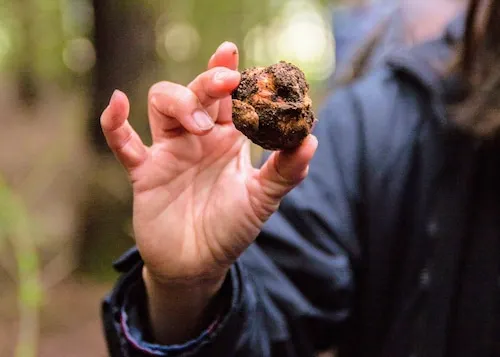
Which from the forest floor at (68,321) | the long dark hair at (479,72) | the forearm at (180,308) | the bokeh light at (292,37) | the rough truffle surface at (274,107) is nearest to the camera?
the rough truffle surface at (274,107)

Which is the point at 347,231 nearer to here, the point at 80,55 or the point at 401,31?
the point at 401,31

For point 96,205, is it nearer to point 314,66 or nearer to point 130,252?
point 130,252

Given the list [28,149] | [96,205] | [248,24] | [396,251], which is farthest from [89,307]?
[248,24]

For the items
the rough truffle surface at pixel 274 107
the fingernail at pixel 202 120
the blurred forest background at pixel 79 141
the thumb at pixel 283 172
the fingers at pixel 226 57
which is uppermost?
the fingers at pixel 226 57

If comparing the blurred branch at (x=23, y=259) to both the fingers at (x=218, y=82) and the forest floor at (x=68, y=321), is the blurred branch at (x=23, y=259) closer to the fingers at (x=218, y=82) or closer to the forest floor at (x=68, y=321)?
the forest floor at (x=68, y=321)

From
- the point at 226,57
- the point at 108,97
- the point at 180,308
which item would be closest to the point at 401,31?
the point at 226,57

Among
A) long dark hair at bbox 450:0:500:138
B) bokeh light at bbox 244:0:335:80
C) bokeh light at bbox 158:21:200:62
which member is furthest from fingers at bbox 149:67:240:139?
bokeh light at bbox 244:0:335:80

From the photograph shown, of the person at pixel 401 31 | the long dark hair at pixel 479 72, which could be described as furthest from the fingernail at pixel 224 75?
the person at pixel 401 31
